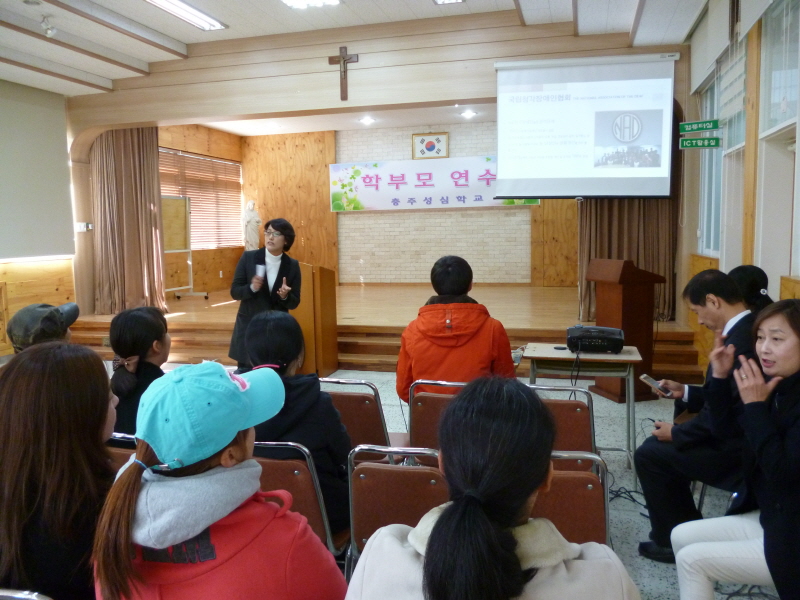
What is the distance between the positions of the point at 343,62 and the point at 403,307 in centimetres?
299

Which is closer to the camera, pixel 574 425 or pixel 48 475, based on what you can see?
pixel 48 475

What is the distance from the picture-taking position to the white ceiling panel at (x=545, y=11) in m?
5.03

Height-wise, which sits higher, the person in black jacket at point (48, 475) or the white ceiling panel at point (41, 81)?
the white ceiling panel at point (41, 81)

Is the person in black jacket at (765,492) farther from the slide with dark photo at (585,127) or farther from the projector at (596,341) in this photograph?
the slide with dark photo at (585,127)

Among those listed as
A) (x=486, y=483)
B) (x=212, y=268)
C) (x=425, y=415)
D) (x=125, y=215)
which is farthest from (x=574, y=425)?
(x=212, y=268)

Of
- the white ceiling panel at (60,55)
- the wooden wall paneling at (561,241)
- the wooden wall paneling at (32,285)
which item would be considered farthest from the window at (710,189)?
the wooden wall paneling at (32,285)

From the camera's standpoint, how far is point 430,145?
398 inches

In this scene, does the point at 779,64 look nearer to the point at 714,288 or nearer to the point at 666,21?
the point at 666,21

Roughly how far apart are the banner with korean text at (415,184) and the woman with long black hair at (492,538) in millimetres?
9086

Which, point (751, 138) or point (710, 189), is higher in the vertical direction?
→ point (751, 138)

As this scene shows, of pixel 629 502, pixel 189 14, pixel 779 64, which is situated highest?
pixel 189 14

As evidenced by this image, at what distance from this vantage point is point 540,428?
89cm

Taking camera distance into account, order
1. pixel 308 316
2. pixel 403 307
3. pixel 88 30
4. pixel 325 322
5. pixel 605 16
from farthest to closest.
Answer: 1. pixel 403 307
2. pixel 88 30
3. pixel 325 322
4. pixel 308 316
5. pixel 605 16

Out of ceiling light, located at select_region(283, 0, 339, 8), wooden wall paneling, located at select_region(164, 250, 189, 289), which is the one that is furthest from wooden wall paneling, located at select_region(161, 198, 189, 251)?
ceiling light, located at select_region(283, 0, 339, 8)
